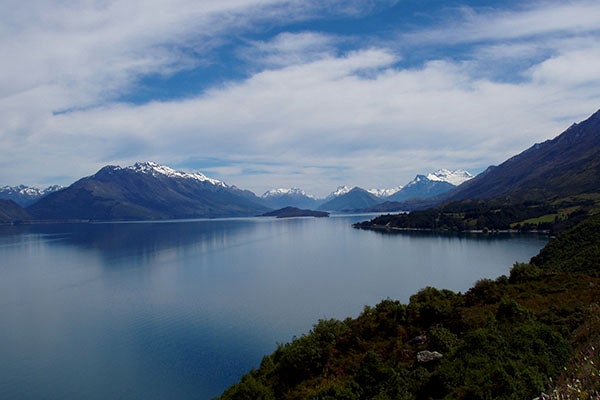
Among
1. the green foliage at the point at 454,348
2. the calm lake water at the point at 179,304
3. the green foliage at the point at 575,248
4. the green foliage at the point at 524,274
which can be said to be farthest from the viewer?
the green foliage at the point at 575,248

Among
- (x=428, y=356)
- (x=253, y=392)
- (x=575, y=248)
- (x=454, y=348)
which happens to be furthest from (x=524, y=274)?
(x=575, y=248)

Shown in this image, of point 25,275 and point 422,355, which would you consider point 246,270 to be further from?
point 422,355

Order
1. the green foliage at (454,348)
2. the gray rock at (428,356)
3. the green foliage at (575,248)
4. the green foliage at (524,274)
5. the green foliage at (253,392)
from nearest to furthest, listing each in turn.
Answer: the green foliage at (454,348), the gray rock at (428,356), the green foliage at (253,392), the green foliage at (524,274), the green foliage at (575,248)

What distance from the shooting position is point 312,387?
23.4 meters

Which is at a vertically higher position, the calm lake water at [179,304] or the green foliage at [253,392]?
the green foliage at [253,392]

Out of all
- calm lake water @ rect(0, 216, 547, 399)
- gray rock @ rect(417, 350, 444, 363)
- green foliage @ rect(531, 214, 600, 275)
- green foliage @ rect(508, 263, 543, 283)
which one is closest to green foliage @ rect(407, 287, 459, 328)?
gray rock @ rect(417, 350, 444, 363)

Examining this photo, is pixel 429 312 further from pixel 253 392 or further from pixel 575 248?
pixel 575 248

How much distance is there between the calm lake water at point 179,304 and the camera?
42.8 meters

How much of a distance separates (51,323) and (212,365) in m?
32.4

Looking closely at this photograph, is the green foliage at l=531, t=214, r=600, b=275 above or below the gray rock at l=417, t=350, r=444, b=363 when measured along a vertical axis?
below

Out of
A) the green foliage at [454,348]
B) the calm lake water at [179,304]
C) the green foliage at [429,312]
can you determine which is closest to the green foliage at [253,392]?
the green foliage at [454,348]

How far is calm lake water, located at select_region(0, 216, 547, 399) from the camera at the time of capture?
42.8 metres

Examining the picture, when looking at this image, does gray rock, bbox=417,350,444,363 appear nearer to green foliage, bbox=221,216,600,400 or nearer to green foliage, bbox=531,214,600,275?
green foliage, bbox=221,216,600,400

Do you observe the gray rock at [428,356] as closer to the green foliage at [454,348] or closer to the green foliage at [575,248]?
the green foliage at [454,348]
